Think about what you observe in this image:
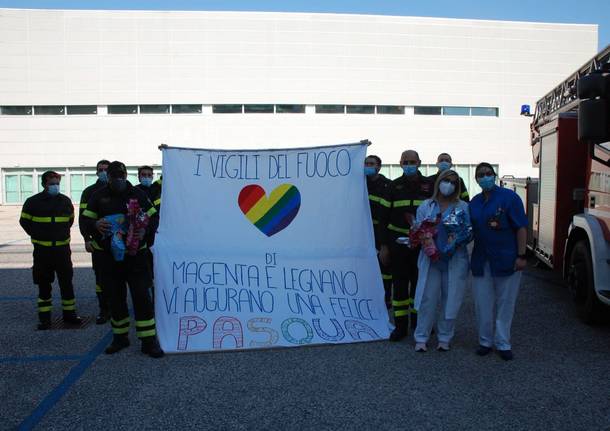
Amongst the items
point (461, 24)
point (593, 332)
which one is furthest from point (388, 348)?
point (461, 24)

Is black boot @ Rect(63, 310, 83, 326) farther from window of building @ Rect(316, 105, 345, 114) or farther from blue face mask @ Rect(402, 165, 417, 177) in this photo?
window of building @ Rect(316, 105, 345, 114)

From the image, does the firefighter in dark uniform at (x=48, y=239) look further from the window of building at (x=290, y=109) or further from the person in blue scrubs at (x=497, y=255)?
the window of building at (x=290, y=109)

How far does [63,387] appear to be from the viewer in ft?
14.3

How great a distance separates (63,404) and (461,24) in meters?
35.2

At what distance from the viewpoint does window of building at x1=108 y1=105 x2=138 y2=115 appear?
32781 millimetres

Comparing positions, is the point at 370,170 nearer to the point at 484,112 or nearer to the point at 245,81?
the point at 245,81

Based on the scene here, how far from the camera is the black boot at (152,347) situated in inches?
199

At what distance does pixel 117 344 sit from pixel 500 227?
410cm

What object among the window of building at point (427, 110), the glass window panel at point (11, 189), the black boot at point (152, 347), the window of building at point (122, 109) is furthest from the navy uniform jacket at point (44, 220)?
the glass window panel at point (11, 189)

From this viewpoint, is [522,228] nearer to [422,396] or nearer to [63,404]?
[422,396]

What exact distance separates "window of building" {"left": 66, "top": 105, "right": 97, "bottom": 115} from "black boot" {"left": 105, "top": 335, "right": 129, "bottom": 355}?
101 feet

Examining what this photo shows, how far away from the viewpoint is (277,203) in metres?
5.90

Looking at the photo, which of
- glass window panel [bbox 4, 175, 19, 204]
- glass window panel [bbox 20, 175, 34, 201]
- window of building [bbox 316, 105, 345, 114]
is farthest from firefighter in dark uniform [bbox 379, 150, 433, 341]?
glass window panel [bbox 4, 175, 19, 204]

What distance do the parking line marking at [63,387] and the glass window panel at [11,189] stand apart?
3242cm
